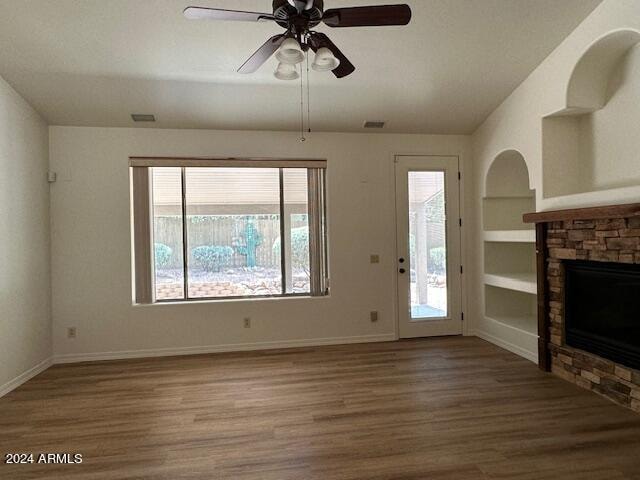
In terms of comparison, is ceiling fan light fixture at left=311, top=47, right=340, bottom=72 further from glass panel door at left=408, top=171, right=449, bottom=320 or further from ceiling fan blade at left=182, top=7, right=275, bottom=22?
glass panel door at left=408, top=171, right=449, bottom=320

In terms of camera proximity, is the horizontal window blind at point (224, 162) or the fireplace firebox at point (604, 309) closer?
the fireplace firebox at point (604, 309)

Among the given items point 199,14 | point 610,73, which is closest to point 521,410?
point 610,73

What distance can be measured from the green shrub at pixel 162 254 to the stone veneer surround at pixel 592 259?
13.7 ft

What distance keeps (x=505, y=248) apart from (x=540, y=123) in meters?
1.72

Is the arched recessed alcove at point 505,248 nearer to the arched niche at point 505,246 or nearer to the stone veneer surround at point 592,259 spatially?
the arched niche at point 505,246

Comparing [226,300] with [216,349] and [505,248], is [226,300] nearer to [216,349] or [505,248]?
[216,349]

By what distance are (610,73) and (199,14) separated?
11.7ft

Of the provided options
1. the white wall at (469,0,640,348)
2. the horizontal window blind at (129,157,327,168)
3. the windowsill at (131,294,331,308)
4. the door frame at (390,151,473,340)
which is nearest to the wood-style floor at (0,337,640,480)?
the windowsill at (131,294,331,308)

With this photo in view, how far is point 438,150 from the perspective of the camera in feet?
16.4

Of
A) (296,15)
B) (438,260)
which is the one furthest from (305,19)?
(438,260)

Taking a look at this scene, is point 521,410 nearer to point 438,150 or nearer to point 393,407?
point 393,407

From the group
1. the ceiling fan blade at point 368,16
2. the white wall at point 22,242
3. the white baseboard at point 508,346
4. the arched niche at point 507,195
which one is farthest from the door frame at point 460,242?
the white wall at point 22,242

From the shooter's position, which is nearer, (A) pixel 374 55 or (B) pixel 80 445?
(B) pixel 80 445

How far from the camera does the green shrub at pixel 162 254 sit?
462 centimetres
